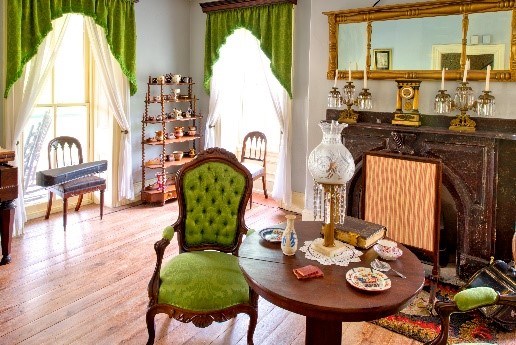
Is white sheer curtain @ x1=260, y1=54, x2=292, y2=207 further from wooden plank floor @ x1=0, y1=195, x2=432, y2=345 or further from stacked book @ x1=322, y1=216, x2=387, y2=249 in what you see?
stacked book @ x1=322, y1=216, x2=387, y2=249

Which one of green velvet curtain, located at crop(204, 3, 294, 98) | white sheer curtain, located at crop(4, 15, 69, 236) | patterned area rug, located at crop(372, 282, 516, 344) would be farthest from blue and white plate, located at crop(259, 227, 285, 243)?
green velvet curtain, located at crop(204, 3, 294, 98)

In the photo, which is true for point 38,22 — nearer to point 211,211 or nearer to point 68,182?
point 68,182

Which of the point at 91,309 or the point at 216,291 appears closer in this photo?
the point at 216,291

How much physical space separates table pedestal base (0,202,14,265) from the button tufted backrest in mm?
1704

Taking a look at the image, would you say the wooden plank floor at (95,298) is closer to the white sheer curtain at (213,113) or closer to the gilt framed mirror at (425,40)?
the white sheer curtain at (213,113)

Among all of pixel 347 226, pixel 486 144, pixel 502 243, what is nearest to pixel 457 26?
pixel 486 144

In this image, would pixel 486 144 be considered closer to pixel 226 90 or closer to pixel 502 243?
pixel 502 243

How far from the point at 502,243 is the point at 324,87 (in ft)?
6.73

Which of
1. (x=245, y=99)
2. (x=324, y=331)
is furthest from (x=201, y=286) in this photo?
(x=245, y=99)

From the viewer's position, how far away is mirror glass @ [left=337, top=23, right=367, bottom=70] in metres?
4.15

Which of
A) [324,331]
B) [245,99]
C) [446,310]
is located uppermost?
[245,99]

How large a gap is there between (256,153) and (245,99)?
0.77 m

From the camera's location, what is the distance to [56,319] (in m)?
2.87

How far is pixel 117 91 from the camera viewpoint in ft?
16.8
